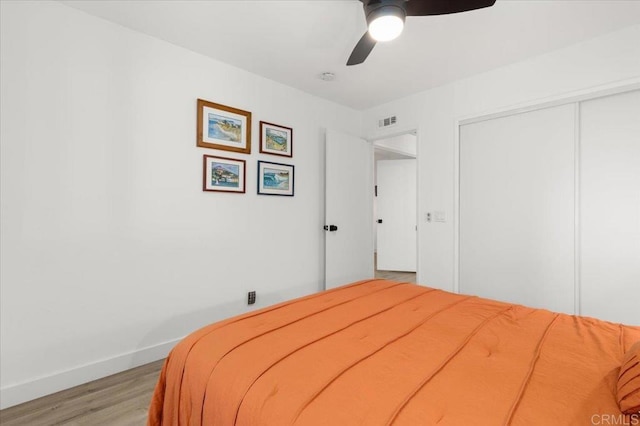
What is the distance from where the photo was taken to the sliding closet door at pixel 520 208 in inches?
100

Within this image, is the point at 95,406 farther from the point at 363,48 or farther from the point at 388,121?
the point at 388,121

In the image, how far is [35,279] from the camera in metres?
1.88

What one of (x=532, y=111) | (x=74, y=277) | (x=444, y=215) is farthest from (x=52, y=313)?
(x=532, y=111)

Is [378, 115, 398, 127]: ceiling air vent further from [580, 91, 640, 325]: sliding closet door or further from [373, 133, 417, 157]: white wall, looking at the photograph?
[580, 91, 640, 325]: sliding closet door

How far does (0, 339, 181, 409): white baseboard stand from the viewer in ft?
5.88

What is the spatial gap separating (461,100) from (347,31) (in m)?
1.51

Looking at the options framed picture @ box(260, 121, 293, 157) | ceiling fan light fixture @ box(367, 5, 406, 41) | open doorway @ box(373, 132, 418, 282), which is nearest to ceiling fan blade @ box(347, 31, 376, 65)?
ceiling fan light fixture @ box(367, 5, 406, 41)

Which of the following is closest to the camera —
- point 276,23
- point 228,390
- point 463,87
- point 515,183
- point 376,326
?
point 228,390

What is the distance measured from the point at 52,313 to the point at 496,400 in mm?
2468

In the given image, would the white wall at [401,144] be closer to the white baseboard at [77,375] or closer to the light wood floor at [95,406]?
the white baseboard at [77,375]

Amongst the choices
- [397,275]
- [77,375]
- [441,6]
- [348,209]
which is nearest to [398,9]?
[441,6]

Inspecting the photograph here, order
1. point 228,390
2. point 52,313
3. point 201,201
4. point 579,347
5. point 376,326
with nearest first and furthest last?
point 228,390, point 579,347, point 376,326, point 52,313, point 201,201

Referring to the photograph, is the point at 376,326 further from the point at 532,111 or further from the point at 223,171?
the point at 532,111

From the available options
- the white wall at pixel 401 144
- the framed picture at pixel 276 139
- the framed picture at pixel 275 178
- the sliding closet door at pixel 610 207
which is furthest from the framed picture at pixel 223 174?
the sliding closet door at pixel 610 207
